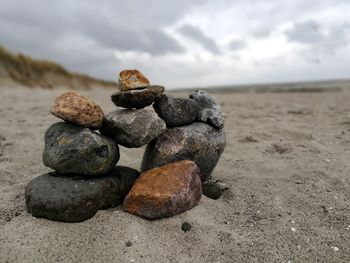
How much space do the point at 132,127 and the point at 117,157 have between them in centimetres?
35

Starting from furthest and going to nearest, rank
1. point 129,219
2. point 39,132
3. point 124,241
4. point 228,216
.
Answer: point 39,132, point 228,216, point 129,219, point 124,241

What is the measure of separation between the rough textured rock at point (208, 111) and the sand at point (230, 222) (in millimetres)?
790

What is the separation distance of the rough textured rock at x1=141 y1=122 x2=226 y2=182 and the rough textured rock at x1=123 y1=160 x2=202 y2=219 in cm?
18

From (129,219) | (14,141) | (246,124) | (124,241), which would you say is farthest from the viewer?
(246,124)

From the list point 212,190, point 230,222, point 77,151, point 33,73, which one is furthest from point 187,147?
point 33,73

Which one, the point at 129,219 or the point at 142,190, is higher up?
the point at 142,190

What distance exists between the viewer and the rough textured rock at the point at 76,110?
338cm

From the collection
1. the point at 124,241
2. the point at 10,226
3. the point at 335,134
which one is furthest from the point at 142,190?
the point at 335,134

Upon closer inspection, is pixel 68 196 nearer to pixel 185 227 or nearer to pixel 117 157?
pixel 117 157

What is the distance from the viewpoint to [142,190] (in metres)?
3.48

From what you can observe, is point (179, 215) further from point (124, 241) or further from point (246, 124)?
point (246, 124)

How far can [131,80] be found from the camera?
3.74m

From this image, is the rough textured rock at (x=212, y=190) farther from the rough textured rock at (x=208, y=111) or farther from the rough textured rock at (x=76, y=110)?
the rough textured rock at (x=76, y=110)

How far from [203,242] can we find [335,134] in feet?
14.6
